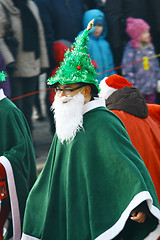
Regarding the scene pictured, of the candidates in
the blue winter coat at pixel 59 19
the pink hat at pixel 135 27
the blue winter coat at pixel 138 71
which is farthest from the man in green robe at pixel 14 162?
the pink hat at pixel 135 27

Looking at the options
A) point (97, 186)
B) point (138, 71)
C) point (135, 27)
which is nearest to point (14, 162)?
point (97, 186)

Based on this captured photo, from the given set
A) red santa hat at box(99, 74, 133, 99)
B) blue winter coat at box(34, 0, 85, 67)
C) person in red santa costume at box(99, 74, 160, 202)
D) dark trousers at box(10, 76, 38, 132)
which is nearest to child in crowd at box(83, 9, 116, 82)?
blue winter coat at box(34, 0, 85, 67)

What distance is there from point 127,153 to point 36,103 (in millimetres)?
6425

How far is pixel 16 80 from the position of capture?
7.94 m

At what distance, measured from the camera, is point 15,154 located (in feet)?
17.1

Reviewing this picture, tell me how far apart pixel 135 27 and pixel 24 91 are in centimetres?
196

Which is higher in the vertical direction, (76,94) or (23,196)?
(76,94)

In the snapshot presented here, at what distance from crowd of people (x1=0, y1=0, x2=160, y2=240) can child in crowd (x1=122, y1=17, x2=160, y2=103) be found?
112cm

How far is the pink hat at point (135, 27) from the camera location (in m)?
8.88

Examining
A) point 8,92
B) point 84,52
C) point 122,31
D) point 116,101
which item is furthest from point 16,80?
point 84,52

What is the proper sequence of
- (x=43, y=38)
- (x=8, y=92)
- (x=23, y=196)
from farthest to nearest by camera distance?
(x=43, y=38) < (x=8, y=92) < (x=23, y=196)

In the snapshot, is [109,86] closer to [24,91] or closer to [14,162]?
[14,162]

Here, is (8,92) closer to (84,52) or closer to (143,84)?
(143,84)

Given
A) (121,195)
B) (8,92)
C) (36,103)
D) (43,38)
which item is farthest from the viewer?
(36,103)
